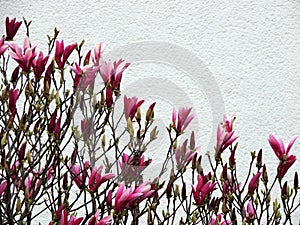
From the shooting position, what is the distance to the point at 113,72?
91cm

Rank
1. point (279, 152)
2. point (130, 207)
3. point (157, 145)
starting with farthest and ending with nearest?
1. point (157, 145)
2. point (279, 152)
3. point (130, 207)

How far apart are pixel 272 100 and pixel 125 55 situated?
0.57 m

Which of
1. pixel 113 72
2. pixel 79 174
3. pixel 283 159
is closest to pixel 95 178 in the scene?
pixel 79 174

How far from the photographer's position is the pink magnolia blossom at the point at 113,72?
0.90 metres

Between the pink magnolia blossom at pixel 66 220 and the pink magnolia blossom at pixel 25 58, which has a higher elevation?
the pink magnolia blossom at pixel 25 58

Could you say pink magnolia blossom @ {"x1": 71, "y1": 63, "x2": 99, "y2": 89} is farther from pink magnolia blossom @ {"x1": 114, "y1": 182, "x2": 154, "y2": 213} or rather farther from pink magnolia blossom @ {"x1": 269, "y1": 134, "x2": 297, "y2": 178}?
pink magnolia blossom @ {"x1": 269, "y1": 134, "x2": 297, "y2": 178}

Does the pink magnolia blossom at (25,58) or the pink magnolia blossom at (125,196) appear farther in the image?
the pink magnolia blossom at (25,58)

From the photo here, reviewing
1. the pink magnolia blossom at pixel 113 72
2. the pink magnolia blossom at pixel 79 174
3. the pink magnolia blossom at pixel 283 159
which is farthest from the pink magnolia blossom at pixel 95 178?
the pink magnolia blossom at pixel 283 159

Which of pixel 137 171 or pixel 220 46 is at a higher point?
pixel 220 46

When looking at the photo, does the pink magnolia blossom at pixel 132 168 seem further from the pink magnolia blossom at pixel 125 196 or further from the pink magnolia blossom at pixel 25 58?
the pink magnolia blossom at pixel 25 58

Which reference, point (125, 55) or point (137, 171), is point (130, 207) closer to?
point (137, 171)

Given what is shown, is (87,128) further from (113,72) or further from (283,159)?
(283,159)

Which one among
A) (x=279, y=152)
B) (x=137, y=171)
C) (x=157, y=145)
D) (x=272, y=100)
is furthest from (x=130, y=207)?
(x=272, y=100)

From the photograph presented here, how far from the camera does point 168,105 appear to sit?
199cm
